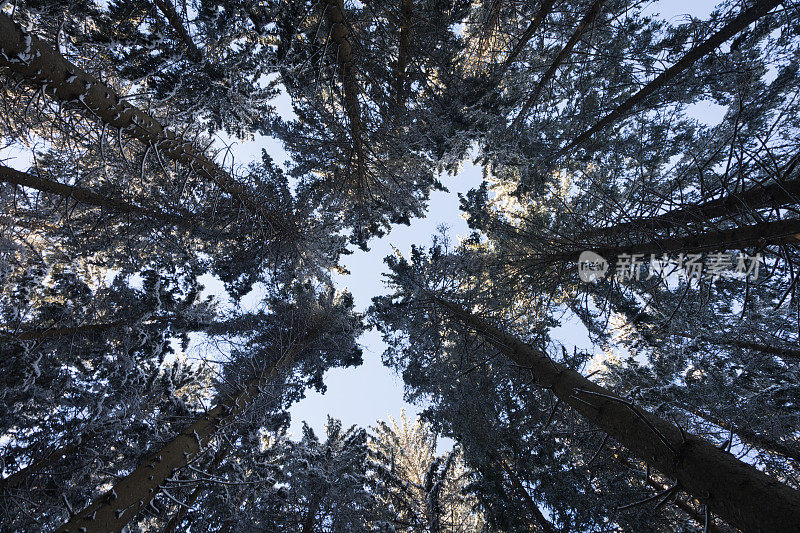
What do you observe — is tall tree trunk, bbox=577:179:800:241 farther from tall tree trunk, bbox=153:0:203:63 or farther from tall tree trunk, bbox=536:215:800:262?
tall tree trunk, bbox=153:0:203:63

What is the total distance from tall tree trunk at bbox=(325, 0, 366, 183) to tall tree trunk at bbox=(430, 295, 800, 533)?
524 cm

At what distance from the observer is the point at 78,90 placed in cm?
331

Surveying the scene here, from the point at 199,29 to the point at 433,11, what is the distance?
588 centimetres

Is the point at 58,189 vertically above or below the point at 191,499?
above

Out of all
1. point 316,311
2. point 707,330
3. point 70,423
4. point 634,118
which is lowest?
point 70,423

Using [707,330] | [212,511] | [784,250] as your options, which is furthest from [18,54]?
[707,330]

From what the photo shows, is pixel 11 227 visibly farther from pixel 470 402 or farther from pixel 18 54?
pixel 470 402

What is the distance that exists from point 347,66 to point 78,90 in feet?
11.0

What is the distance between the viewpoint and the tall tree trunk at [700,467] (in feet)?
6.44

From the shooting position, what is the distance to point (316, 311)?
37.2 ft

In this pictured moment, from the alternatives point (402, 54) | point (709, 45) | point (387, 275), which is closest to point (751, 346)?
point (709, 45)

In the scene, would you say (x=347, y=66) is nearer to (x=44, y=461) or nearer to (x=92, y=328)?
(x=92, y=328)

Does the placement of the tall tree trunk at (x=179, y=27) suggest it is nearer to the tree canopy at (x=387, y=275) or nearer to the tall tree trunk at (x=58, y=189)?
the tree canopy at (x=387, y=275)

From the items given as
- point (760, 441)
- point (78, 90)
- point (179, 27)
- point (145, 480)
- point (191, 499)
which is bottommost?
point (191, 499)
